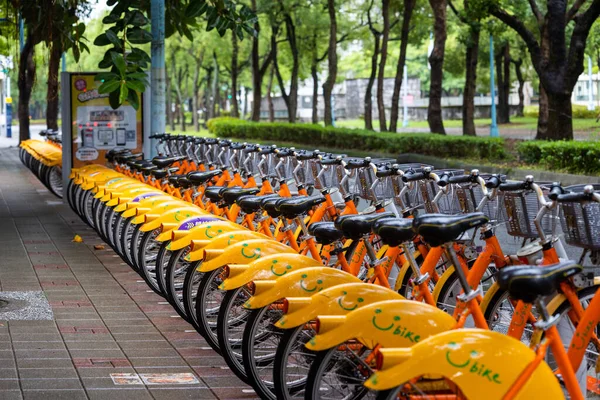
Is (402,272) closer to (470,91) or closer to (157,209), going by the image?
(157,209)

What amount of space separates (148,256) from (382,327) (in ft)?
15.7

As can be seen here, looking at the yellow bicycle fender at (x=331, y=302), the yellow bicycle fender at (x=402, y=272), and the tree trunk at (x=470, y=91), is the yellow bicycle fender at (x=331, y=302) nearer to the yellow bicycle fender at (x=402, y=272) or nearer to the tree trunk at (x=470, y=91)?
the yellow bicycle fender at (x=402, y=272)

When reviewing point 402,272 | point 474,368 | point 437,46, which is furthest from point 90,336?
point 437,46

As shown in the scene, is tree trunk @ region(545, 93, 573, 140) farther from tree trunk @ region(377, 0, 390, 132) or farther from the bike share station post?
tree trunk @ region(377, 0, 390, 132)

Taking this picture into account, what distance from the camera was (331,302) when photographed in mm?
4605

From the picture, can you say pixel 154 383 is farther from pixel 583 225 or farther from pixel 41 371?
pixel 583 225

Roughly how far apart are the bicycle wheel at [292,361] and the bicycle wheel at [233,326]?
0.85 meters

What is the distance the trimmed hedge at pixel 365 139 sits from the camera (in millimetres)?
24047

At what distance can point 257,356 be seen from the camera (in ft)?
17.4

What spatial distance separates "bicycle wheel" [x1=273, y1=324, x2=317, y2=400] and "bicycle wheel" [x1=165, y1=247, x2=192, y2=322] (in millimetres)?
2485

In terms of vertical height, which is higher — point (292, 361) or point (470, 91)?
point (470, 91)

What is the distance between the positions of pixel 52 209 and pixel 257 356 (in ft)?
37.5

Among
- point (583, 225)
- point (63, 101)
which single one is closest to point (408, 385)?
point (583, 225)

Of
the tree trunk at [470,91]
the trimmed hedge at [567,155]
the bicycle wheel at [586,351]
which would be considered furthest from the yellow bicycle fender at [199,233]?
the tree trunk at [470,91]
